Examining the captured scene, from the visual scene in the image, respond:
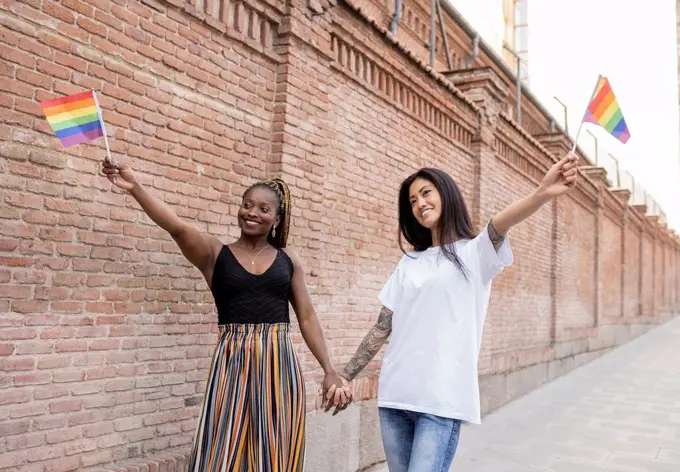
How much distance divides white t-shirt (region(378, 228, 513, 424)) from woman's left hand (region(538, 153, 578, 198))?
257mm

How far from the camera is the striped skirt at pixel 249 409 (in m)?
2.73

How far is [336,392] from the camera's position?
2.97m

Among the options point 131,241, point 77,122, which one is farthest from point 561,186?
point 131,241

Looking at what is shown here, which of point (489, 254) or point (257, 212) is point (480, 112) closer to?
point (257, 212)

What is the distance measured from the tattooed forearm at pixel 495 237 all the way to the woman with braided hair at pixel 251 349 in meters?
0.97

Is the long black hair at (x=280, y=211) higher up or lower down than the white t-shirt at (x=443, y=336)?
higher up

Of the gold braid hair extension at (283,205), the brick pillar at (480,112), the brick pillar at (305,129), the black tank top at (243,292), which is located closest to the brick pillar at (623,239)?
the brick pillar at (480,112)

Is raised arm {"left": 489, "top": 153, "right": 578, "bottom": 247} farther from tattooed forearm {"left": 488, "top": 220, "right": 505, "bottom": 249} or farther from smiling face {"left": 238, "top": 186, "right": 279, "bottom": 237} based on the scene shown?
smiling face {"left": 238, "top": 186, "right": 279, "bottom": 237}

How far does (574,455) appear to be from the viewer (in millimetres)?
6316

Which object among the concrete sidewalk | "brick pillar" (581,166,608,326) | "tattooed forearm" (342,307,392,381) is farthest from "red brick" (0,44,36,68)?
"brick pillar" (581,166,608,326)

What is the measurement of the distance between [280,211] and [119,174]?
29.1 inches

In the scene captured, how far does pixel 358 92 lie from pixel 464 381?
3.92m

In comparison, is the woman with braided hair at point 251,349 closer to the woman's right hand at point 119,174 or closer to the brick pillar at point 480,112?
the woman's right hand at point 119,174

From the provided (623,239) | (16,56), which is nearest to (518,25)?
(623,239)
